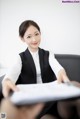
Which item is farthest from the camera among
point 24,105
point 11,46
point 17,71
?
point 11,46

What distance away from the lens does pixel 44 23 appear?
1.78 feet

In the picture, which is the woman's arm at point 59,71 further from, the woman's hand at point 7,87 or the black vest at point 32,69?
the woman's hand at point 7,87

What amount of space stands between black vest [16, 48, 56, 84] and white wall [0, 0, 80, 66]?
2.9 inches

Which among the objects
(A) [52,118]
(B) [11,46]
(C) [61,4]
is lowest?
(A) [52,118]

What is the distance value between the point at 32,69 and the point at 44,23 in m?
0.16

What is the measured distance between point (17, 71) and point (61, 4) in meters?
0.24

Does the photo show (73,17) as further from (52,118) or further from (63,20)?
(52,118)

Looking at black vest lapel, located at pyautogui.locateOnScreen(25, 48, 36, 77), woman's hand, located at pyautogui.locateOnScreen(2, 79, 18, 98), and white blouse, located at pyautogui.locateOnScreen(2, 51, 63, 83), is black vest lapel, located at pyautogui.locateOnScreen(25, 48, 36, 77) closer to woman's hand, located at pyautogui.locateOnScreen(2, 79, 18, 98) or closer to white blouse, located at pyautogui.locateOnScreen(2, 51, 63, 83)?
white blouse, located at pyautogui.locateOnScreen(2, 51, 63, 83)

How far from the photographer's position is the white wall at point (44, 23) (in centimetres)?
51

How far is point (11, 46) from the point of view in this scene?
0.53m

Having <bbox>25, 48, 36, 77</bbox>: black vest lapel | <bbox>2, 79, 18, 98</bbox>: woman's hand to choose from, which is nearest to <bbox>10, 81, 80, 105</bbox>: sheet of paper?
<bbox>2, 79, 18, 98</bbox>: woman's hand

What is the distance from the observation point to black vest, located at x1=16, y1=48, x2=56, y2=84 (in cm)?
44

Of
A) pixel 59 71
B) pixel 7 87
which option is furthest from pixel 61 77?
pixel 7 87

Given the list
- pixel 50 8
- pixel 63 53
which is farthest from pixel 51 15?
pixel 63 53
